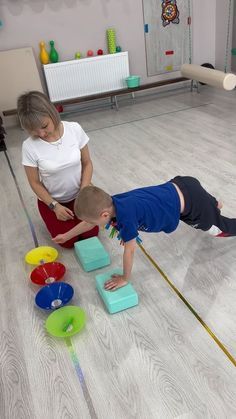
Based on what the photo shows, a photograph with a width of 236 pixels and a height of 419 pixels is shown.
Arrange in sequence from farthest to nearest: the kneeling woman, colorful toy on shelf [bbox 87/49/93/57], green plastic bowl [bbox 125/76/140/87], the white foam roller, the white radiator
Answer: green plastic bowl [bbox 125/76/140/87]
colorful toy on shelf [bbox 87/49/93/57]
the white radiator
the white foam roller
the kneeling woman

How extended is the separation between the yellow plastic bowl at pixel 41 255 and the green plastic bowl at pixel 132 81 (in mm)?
3139

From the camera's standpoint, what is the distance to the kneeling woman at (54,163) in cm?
167

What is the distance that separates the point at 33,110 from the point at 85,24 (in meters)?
3.16

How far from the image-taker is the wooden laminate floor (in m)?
1.21

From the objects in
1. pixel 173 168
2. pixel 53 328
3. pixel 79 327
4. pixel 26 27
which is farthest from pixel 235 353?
pixel 26 27

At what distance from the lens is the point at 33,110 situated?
5.27 feet

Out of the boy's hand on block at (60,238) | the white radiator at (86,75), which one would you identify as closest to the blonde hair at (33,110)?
the boy's hand on block at (60,238)

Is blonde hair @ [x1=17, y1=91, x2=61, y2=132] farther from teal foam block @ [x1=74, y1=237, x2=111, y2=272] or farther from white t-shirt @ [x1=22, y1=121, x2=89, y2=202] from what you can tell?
teal foam block @ [x1=74, y1=237, x2=111, y2=272]

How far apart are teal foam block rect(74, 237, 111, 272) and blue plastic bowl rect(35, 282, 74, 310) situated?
8.2 inches

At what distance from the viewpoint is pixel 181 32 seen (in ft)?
15.7

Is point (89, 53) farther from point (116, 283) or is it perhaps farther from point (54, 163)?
point (116, 283)

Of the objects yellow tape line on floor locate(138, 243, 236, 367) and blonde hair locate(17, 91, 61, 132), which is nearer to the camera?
yellow tape line on floor locate(138, 243, 236, 367)

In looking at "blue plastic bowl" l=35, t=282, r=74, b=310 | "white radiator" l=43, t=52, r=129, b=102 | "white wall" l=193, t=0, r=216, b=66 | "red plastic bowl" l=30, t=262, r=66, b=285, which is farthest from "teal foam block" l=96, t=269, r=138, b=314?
"white wall" l=193, t=0, r=216, b=66

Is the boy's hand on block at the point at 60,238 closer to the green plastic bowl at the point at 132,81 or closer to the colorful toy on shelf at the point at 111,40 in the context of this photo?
the green plastic bowl at the point at 132,81
